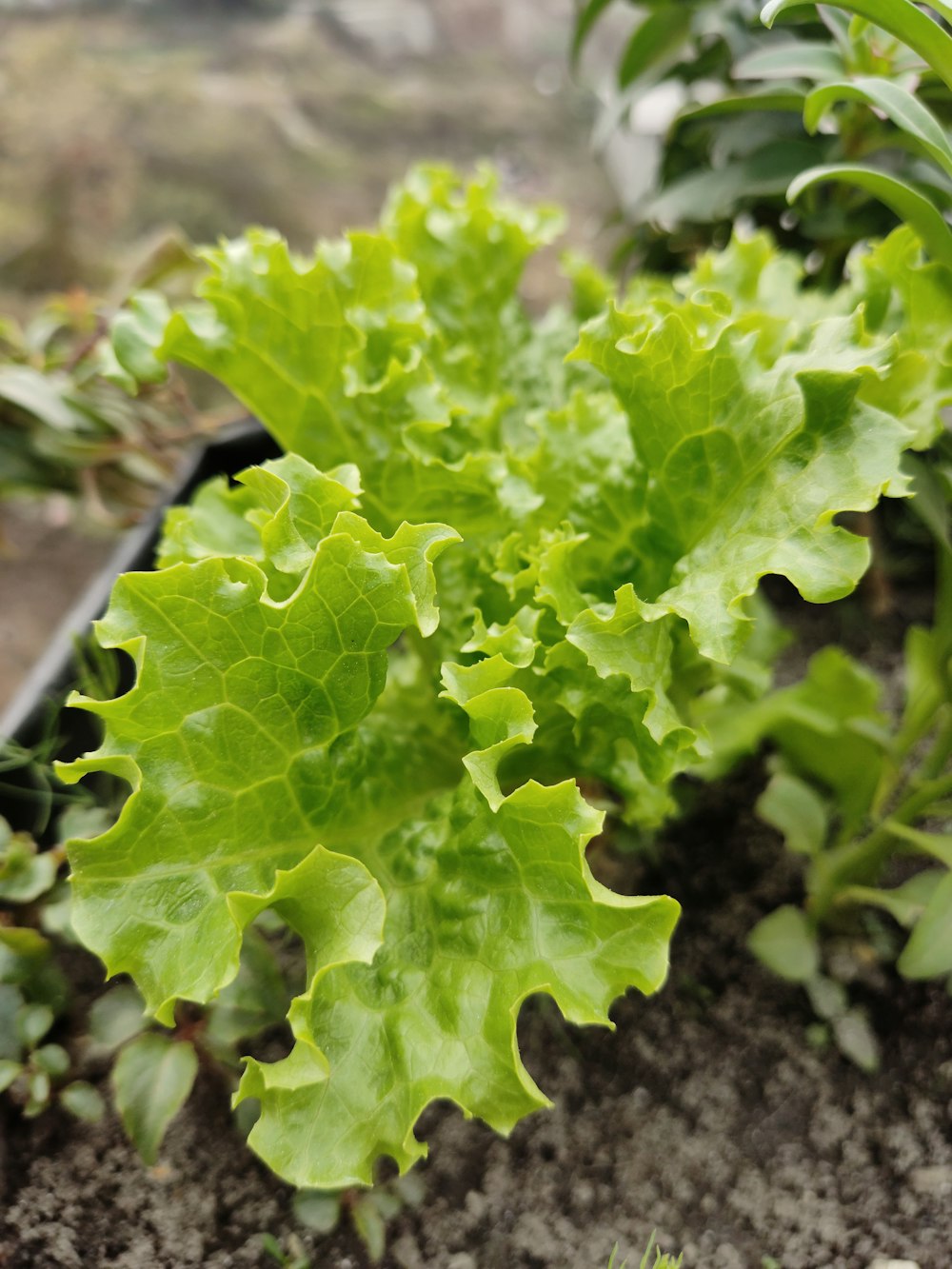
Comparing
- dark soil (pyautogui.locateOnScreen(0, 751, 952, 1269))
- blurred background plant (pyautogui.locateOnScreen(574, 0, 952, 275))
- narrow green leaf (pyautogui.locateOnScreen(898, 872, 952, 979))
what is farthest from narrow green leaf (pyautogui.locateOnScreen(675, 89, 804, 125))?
dark soil (pyautogui.locateOnScreen(0, 751, 952, 1269))

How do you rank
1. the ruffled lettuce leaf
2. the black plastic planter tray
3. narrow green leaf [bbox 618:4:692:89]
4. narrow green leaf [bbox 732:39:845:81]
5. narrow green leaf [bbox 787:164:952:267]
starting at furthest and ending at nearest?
narrow green leaf [bbox 618:4:692:89] < the black plastic planter tray < narrow green leaf [bbox 732:39:845:81] < narrow green leaf [bbox 787:164:952:267] < the ruffled lettuce leaf

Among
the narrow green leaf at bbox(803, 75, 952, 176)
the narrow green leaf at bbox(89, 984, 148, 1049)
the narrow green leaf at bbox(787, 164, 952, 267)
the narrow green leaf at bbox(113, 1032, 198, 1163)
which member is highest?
the narrow green leaf at bbox(803, 75, 952, 176)

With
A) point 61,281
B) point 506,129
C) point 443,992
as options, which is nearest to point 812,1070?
point 443,992

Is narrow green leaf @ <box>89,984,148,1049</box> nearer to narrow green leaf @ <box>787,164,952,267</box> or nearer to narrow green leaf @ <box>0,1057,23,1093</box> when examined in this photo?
narrow green leaf @ <box>0,1057,23,1093</box>

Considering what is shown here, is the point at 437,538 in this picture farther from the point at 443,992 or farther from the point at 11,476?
the point at 11,476

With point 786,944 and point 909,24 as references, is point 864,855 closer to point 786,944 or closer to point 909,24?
point 786,944
